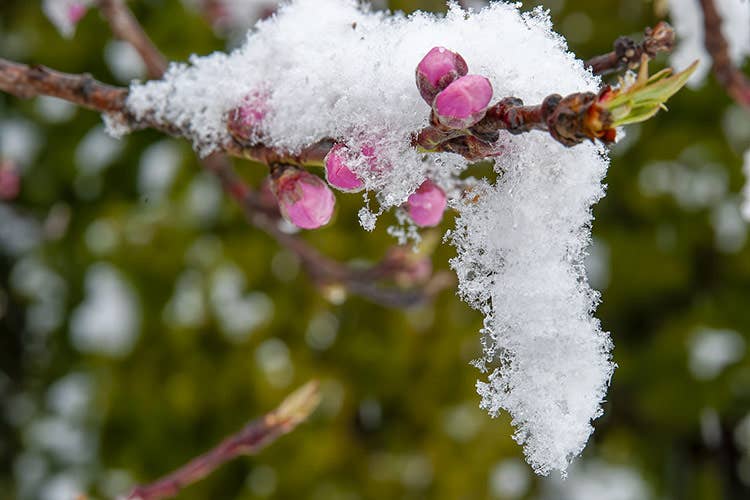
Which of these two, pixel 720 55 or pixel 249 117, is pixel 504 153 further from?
pixel 720 55

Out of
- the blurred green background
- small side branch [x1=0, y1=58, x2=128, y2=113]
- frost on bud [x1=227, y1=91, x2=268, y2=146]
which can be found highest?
small side branch [x1=0, y1=58, x2=128, y2=113]

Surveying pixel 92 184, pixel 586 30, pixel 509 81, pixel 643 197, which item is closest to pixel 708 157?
pixel 643 197

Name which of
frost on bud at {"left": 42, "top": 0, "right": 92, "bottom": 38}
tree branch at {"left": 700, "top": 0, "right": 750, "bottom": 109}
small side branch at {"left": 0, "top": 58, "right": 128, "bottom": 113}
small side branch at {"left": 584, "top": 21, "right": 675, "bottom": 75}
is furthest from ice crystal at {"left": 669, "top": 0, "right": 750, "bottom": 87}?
frost on bud at {"left": 42, "top": 0, "right": 92, "bottom": 38}

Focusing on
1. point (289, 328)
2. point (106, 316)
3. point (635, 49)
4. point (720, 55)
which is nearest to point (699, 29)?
point (720, 55)

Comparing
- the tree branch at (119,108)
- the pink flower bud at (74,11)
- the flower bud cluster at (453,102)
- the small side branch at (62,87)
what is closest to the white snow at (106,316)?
the pink flower bud at (74,11)

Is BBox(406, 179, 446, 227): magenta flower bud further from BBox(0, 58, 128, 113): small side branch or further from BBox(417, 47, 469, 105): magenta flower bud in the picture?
BBox(0, 58, 128, 113): small side branch
